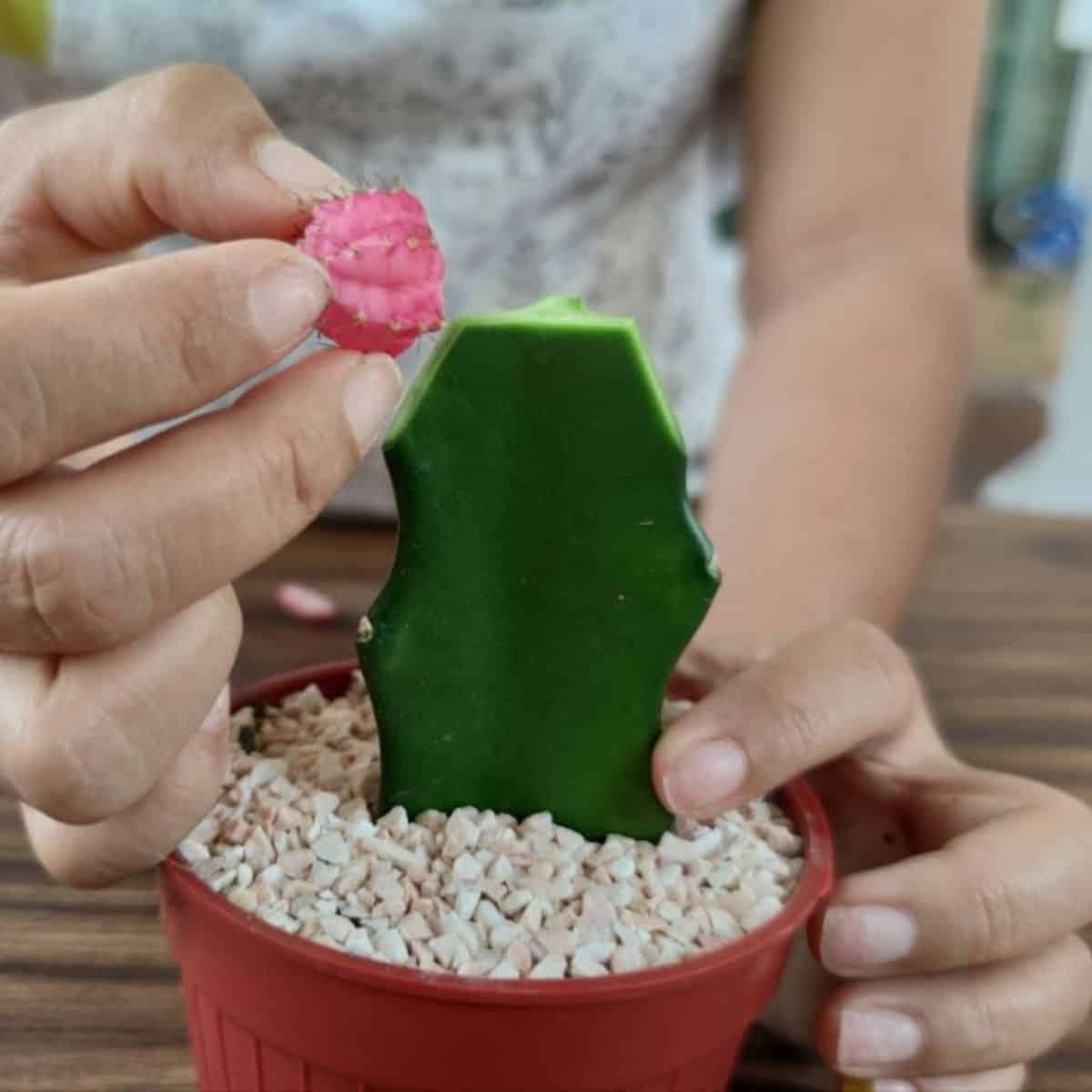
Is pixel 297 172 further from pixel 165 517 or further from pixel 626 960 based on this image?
pixel 626 960

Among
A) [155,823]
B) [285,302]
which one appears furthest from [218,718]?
[285,302]

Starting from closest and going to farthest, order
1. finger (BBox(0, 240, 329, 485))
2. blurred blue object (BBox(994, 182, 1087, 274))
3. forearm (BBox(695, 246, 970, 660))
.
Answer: finger (BBox(0, 240, 329, 485))
forearm (BBox(695, 246, 970, 660))
blurred blue object (BBox(994, 182, 1087, 274))

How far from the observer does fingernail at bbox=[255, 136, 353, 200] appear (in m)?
0.41

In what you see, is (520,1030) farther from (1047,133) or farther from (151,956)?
(1047,133)

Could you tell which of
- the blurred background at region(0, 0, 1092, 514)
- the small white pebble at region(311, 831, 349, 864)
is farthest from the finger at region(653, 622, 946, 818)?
the blurred background at region(0, 0, 1092, 514)

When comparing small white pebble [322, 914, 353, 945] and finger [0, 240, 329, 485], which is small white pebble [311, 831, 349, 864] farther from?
finger [0, 240, 329, 485]

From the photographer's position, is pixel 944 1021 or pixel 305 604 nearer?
pixel 944 1021

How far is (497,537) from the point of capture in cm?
43

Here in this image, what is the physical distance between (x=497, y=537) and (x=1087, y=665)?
492 millimetres

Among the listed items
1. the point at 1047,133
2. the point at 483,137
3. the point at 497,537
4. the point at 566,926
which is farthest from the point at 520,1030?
the point at 1047,133

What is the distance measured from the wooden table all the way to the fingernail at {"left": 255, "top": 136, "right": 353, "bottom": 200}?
288 mm

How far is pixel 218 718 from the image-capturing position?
44cm

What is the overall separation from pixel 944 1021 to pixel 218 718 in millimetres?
257

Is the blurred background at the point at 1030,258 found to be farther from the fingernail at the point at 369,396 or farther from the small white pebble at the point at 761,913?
the small white pebble at the point at 761,913
